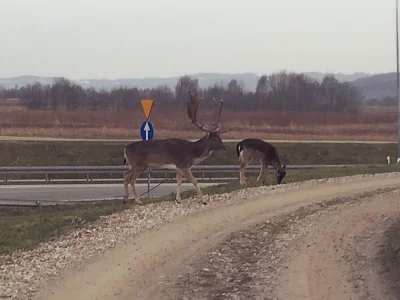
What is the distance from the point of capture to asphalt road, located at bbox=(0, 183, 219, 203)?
26.3 meters

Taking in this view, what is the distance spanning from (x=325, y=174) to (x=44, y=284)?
38.8ft

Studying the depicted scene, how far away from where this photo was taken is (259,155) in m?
20.5

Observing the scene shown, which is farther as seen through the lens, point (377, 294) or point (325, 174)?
point (325, 174)

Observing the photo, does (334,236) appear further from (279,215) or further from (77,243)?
(77,243)

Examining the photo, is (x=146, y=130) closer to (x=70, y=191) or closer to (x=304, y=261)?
(x=70, y=191)

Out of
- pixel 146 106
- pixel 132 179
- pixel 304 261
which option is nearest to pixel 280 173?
pixel 146 106

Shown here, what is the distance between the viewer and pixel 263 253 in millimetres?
10812

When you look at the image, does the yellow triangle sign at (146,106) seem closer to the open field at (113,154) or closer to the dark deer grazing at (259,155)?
the dark deer grazing at (259,155)

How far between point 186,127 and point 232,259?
4522 centimetres

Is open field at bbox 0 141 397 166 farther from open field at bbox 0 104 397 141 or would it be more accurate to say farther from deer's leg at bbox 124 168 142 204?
deer's leg at bbox 124 168 142 204

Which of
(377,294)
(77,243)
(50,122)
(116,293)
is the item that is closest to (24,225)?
(77,243)

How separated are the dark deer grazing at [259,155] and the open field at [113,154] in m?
15.5

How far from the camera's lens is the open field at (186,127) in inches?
1938

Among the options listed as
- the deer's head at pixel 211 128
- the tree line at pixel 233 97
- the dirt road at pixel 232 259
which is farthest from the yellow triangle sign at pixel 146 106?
the tree line at pixel 233 97
